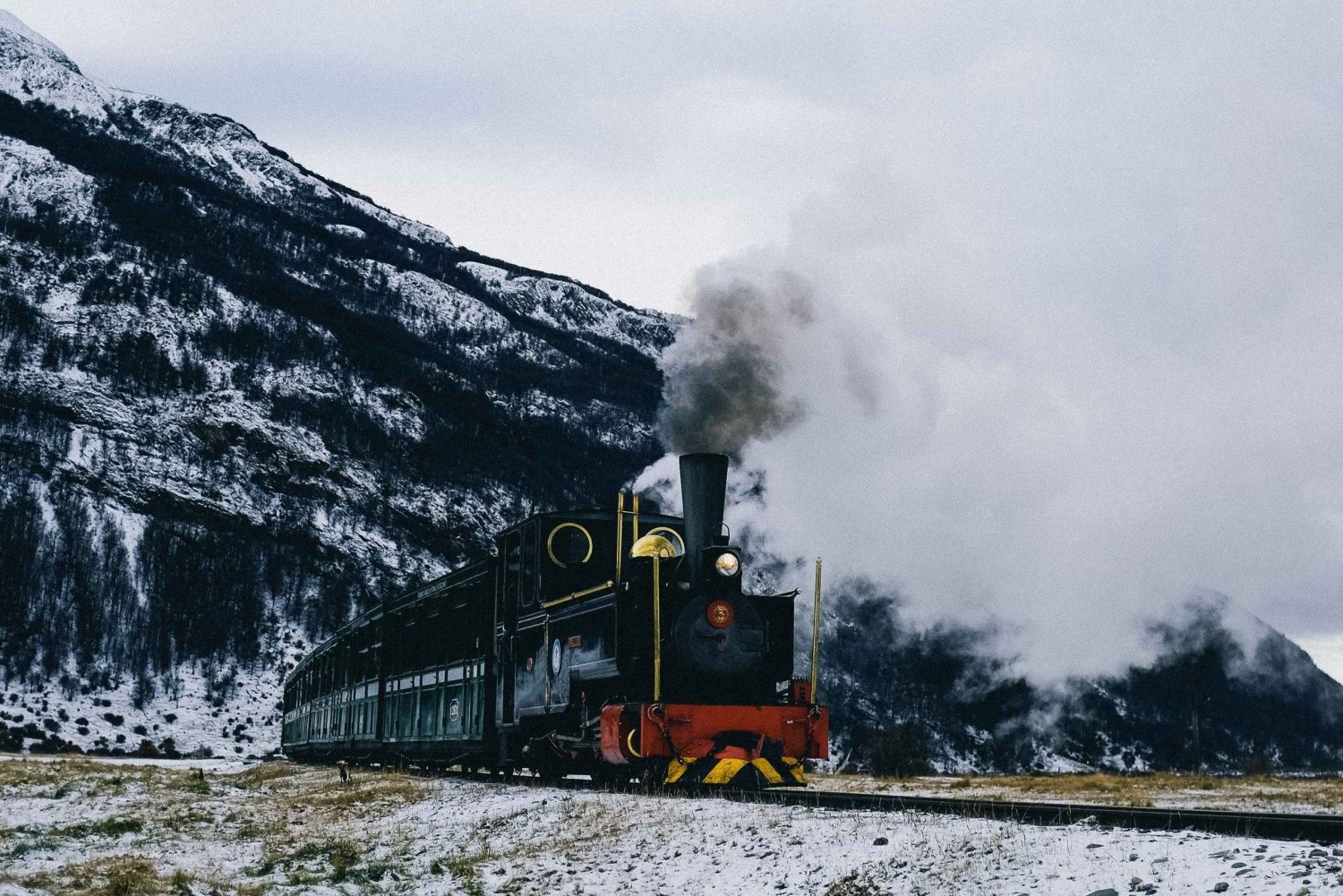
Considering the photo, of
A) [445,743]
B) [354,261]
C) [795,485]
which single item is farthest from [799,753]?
[354,261]

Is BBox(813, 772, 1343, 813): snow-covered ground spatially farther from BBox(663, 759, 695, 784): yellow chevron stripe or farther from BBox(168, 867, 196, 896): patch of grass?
BBox(168, 867, 196, 896): patch of grass

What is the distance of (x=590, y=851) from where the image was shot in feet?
42.4

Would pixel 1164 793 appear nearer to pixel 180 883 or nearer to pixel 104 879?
pixel 180 883

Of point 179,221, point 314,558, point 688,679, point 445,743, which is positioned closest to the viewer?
point 688,679

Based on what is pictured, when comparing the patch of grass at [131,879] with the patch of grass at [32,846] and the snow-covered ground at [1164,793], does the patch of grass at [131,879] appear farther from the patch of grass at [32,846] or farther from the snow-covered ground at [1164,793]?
the snow-covered ground at [1164,793]

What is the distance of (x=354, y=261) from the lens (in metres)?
171

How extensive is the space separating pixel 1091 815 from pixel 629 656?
6.44m

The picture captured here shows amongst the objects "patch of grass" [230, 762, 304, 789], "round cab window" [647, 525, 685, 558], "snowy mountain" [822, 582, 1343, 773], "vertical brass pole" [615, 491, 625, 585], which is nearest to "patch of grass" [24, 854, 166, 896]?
"vertical brass pole" [615, 491, 625, 585]

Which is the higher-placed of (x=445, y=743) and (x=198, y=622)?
(x=198, y=622)

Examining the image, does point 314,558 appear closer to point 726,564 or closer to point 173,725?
point 173,725

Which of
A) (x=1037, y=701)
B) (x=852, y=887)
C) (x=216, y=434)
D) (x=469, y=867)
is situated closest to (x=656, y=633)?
(x=469, y=867)

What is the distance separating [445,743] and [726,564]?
8691mm

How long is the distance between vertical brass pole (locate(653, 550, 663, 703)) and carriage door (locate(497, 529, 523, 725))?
3.83 metres

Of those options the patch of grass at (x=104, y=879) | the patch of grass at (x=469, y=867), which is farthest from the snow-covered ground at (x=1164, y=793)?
the patch of grass at (x=104, y=879)
